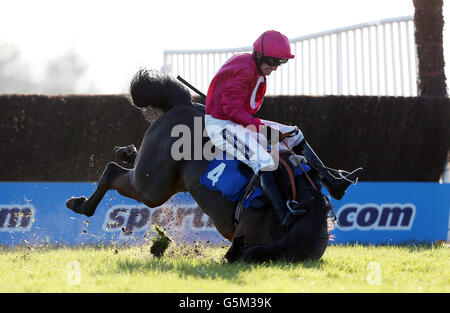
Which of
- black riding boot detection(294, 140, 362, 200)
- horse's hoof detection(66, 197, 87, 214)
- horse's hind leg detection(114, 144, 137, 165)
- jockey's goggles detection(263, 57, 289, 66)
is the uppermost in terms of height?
jockey's goggles detection(263, 57, 289, 66)

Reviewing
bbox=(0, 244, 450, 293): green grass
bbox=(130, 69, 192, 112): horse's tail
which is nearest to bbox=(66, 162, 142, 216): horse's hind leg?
bbox=(0, 244, 450, 293): green grass

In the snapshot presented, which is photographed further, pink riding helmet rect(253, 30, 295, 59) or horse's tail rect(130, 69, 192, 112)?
horse's tail rect(130, 69, 192, 112)

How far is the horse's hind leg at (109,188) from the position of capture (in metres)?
5.59

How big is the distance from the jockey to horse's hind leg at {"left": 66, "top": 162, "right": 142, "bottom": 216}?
1.06 meters

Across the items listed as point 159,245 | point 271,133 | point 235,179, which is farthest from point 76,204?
point 271,133

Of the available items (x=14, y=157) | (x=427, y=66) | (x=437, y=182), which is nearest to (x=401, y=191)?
(x=437, y=182)

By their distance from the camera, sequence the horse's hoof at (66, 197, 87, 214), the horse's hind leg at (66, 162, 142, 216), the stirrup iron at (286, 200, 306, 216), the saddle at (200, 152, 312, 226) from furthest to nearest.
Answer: the horse's hoof at (66, 197, 87, 214), the horse's hind leg at (66, 162, 142, 216), the saddle at (200, 152, 312, 226), the stirrup iron at (286, 200, 306, 216)

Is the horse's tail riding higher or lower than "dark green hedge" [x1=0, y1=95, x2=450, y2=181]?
higher

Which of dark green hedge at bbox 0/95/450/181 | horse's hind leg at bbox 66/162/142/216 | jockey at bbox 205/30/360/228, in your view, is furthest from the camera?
dark green hedge at bbox 0/95/450/181

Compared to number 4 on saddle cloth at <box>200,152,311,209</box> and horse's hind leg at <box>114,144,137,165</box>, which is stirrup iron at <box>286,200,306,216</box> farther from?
horse's hind leg at <box>114,144,137,165</box>

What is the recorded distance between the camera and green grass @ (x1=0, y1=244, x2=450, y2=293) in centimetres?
344

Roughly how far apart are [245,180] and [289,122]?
436cm

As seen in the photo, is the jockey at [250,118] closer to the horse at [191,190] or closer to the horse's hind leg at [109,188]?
the horse at [191,190]

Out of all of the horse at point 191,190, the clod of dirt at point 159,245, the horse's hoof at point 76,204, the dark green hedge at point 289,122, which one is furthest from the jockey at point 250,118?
the dark green hedge at point 289,122
